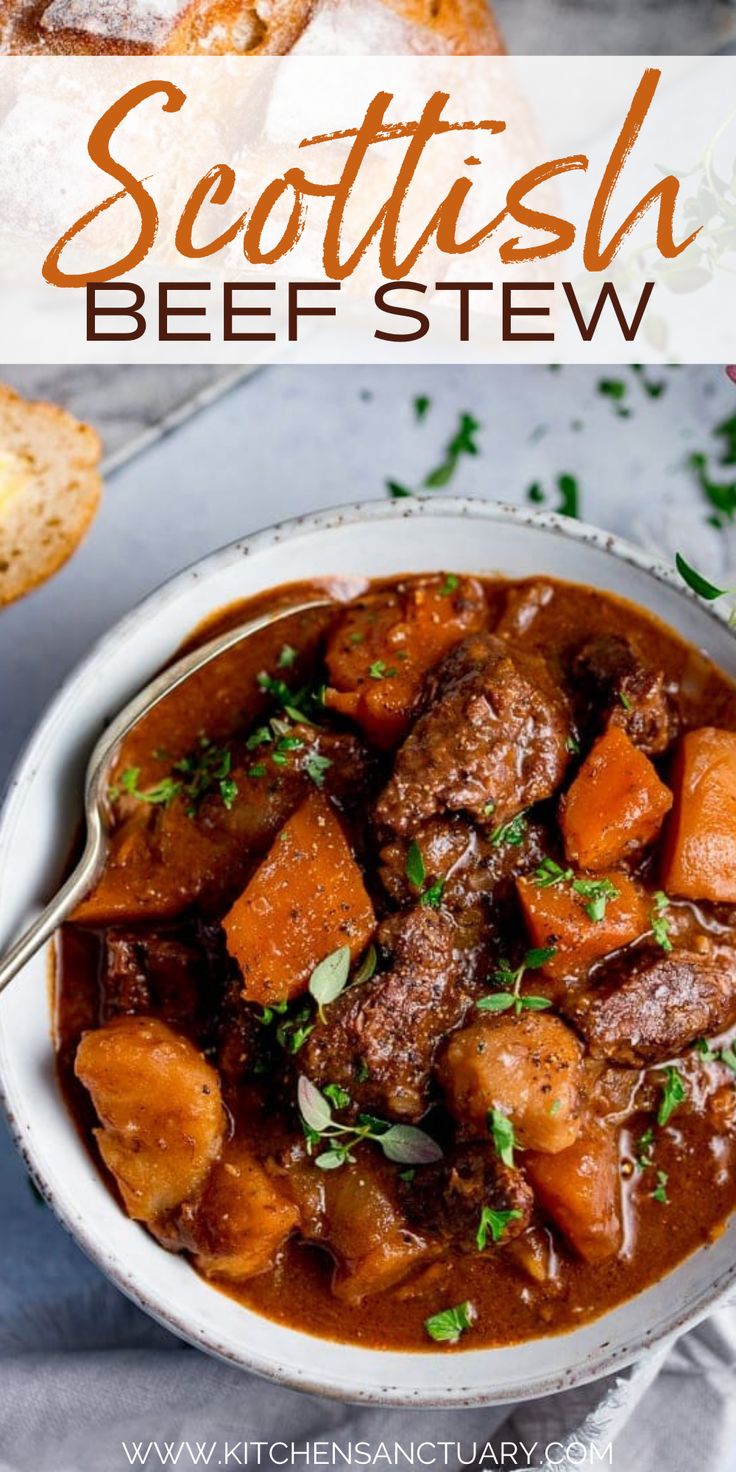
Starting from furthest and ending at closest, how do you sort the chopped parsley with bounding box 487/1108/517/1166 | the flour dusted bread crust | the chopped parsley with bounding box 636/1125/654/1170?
the flour dusted bread crust, the chopped parsley with bounding box 636/1125/654/1170, the chopped parsley with bounding box 487/1108/517/1166

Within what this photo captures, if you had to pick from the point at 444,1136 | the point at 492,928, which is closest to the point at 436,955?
the point at 492,928

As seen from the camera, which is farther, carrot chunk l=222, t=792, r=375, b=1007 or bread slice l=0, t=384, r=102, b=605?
bread slice l=0, t=384, r=102, b=605

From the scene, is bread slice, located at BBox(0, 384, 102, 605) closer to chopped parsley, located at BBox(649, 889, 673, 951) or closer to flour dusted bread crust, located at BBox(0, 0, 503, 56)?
flour dusted bread crust, located at BBox(0, 0, 503, 56)

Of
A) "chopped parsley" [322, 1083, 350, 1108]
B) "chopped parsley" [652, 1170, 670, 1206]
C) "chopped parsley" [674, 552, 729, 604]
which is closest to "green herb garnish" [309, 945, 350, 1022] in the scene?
"chopped parsley" [322, 1083, 350, 1108]

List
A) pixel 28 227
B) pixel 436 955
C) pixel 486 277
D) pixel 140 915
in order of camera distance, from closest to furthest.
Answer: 1. pixel 436 955
2. pixel 140 915
3. pixel 28 227
4. pixel 486 277

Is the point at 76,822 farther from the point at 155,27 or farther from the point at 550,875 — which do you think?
the point at 155,27

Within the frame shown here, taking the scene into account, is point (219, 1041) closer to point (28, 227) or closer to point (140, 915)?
point (140, 915)

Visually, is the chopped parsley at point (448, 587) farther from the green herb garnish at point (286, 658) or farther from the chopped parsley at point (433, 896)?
the chopped parsley at point (433, 896)
